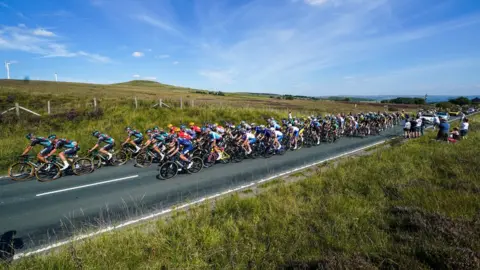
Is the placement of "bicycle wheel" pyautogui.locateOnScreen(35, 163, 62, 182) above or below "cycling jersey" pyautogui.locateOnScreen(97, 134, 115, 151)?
below

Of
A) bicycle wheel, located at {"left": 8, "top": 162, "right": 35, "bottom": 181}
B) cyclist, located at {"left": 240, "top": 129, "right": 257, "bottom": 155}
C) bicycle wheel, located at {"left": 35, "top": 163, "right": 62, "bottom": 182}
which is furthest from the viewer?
cyclist, located at {"left": 240, "top": 129, "right": 257, "bottom": 155}

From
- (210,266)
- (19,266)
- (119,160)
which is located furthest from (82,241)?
(119,160)

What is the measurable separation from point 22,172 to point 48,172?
903 millimetres

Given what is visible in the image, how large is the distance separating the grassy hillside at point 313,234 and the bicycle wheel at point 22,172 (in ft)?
22.2

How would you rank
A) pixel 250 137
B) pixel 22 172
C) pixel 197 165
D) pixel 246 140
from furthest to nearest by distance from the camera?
pixel 250 137 → pixel 246 140 → pixel 197 165 → pixel 22 172

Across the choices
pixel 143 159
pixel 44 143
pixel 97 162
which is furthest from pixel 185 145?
pixel 44 143

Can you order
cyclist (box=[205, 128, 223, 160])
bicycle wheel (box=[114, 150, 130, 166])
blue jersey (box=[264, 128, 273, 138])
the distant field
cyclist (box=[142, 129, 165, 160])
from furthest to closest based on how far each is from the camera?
the distant field < blue jersey (box=[264, 128, 273, 138]) < bicycle wheel (box=[114, 150, 130, 166]) < cyclist (box=[205, 128, 223, 160]) < cyclist (box=[142, 129, 165, 160])

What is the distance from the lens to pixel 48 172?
925cm

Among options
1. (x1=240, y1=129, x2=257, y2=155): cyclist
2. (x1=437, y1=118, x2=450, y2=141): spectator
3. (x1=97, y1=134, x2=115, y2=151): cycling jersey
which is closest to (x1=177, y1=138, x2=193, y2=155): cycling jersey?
(x1=240, y1=129, x2=257, y2=155): cyclist

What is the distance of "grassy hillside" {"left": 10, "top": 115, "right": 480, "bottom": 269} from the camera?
3.58 meters

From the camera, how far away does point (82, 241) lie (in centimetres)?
450

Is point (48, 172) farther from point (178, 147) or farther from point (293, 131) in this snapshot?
point (293, 131)

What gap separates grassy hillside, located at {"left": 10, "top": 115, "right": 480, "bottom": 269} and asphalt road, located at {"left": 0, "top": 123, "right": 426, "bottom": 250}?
138 cm

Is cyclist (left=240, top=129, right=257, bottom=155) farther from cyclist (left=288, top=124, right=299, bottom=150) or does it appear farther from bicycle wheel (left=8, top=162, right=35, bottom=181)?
bicycle wheel (left=8, top=162, right=35, bottom=181)
